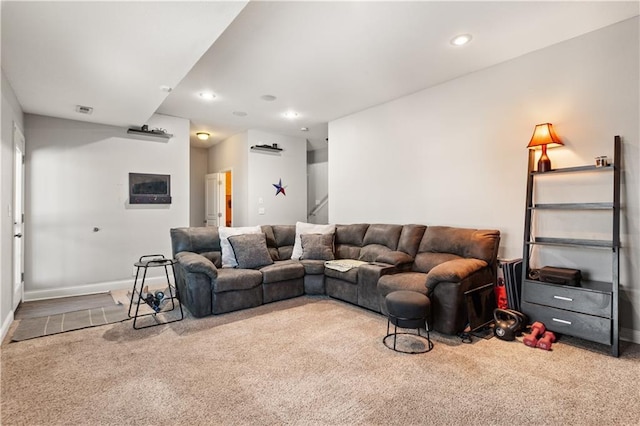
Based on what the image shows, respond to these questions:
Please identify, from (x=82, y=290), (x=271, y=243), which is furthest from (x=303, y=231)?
(x=82, y=290)

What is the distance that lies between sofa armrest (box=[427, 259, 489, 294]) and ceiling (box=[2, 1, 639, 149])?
2139mm

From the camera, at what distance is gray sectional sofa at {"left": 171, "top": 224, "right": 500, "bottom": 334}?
3.03 meters

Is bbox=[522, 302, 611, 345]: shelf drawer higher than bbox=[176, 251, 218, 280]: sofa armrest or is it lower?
lower

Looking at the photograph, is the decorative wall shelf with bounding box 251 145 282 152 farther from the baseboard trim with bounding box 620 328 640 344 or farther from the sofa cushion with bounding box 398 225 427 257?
the baseboard trim with bounding box 620 328 640 344

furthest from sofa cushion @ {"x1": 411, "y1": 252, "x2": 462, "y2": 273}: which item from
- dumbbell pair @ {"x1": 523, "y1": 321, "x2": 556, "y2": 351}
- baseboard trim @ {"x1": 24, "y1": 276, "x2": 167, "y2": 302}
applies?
baseboard trim @ {"x1": 24, "y1": 276, "x2": 167, "y2": 302}

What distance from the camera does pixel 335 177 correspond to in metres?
5.79

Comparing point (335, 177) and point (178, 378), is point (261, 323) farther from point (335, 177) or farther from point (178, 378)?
point (335, 177)

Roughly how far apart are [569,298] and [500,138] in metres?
1.78

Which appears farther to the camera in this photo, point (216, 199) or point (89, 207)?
point (216, 199)

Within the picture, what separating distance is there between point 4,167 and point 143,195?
213 cm

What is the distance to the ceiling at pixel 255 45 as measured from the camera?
229 centimetres

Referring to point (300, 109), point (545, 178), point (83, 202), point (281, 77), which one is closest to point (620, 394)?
point (545, 178)

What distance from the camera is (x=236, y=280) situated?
12.1 ft

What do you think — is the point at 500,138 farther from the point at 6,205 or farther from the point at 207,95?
the point at 6,205
